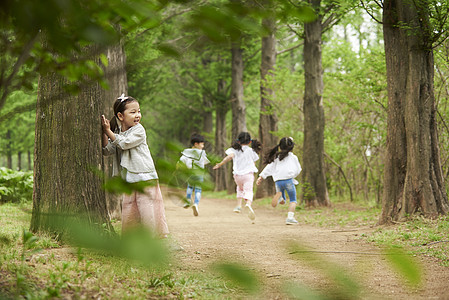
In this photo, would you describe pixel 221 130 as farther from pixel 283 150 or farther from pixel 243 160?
pixel 283 150

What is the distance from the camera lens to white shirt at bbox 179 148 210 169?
1.25 meters

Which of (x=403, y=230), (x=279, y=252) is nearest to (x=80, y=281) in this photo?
(x=279, y=252)

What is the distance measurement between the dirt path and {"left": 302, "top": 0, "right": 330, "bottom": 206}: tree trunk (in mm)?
1922

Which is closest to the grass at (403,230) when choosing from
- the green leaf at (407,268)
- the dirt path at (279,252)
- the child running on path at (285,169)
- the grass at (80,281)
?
the dirt path at (279,252)

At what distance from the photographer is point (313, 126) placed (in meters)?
13.9

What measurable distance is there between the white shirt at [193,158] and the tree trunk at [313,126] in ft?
41.5

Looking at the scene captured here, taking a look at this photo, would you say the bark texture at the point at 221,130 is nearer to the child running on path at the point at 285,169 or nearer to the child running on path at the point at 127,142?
the child running on path at the point at 285,169

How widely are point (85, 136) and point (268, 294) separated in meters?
2.61

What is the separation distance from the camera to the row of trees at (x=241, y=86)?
1246 millimetres

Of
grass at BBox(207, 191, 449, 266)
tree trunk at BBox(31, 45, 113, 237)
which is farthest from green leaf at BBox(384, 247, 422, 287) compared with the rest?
tree trunk at BBox(31, 45, 113, 237)

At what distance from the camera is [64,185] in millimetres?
5172

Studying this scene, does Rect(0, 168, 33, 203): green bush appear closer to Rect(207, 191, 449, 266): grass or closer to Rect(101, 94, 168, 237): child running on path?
Rect(207, 191, 449, 266): grass

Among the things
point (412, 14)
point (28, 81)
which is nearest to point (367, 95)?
point (412, 14)

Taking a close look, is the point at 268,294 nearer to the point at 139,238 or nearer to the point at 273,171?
the point at 139,238
